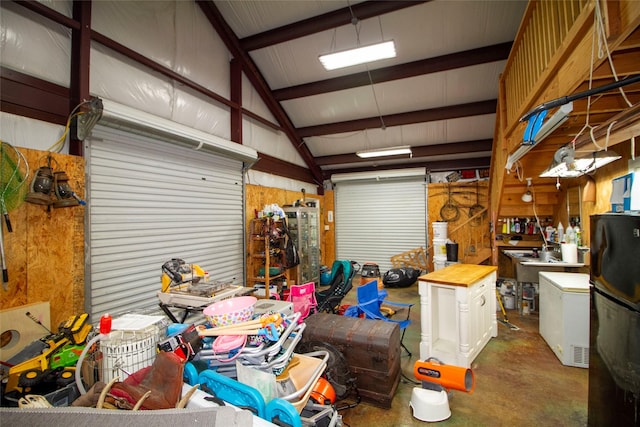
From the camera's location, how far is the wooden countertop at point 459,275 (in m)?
2.93

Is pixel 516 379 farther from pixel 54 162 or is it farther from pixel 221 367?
pixel 54 162

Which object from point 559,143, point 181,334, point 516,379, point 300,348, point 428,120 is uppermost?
point 428,120

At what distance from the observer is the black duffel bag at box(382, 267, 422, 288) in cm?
656

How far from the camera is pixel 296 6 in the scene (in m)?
4.20

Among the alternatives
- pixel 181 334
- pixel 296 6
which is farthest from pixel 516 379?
pixel 296 6

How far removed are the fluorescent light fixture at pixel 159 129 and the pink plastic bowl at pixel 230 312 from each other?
2.32 metres

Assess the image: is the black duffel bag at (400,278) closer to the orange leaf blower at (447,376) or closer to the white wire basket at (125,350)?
the orange leaf blower at (447,376)

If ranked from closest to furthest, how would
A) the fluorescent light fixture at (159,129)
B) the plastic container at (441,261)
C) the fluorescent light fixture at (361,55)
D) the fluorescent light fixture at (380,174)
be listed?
the fluorescent light fixture at (159,129) < the fluorescent light fixture at (361,55) < the plastic container at (441,261) < the fluorescent light fixture at (380,174)

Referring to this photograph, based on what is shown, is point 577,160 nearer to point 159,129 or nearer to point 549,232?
point 549,232

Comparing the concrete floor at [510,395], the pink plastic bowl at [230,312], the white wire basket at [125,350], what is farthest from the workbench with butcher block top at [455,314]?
the white wire basket at [125,350]

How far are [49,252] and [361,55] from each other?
4.05 metres

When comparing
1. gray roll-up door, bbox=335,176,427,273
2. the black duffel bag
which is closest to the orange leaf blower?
the black duffel bag

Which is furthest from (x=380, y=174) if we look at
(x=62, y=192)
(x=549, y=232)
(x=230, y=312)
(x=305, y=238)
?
(x=62, y=192)

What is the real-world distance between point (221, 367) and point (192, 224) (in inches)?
113
